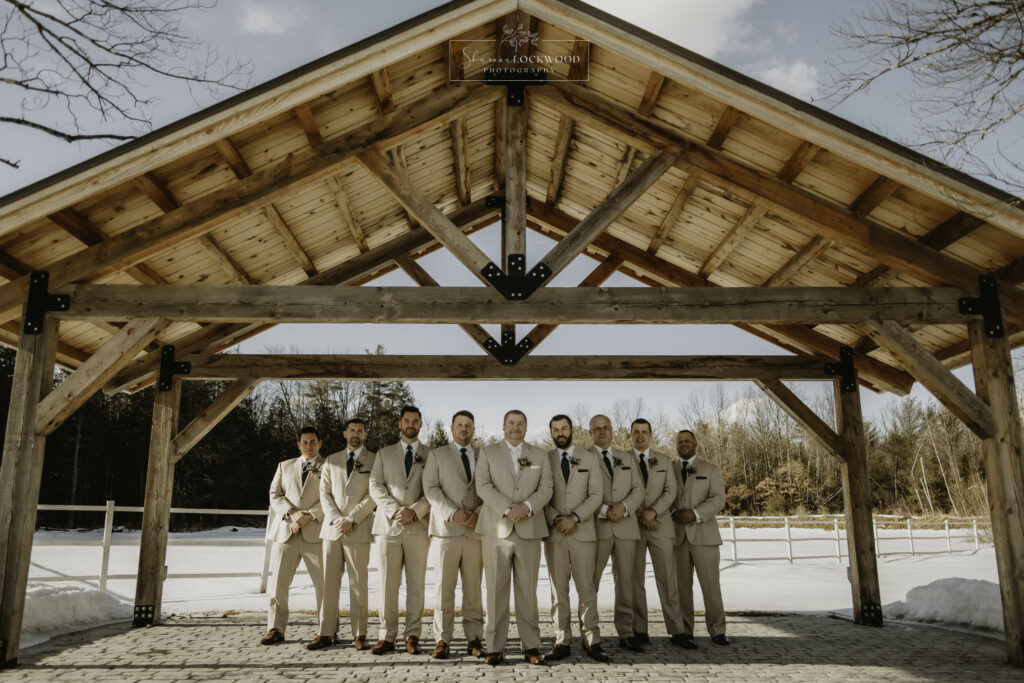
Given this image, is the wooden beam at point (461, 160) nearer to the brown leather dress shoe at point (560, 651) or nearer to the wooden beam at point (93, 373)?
the wooden beam at point (93, 373)

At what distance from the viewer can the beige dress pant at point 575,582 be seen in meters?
5.03

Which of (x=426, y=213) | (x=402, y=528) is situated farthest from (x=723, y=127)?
(x=402, y=528)

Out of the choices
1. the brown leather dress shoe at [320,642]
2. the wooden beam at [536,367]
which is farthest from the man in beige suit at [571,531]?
the wooden beam at [536,367]

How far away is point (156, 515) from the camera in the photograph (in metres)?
6.96

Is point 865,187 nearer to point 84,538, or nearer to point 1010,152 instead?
point 1010,152

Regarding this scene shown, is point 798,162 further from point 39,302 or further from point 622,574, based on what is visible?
point 39,302

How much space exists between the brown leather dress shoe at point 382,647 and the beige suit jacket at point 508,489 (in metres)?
1.16

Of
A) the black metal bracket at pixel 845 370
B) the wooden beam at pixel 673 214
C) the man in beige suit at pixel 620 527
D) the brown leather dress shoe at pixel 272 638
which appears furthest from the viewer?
the black metal bracket at pixel 845 370

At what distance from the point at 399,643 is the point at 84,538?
19104mm

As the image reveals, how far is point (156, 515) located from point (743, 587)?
7.90 m

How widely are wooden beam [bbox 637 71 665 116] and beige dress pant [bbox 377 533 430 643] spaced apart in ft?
12.8

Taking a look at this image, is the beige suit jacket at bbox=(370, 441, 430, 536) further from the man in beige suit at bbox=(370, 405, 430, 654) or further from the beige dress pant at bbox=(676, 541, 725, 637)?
the beige dress pant at bbox=(676, 541, 725, 637)

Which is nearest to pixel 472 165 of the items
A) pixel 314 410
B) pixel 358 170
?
pixel 358 170

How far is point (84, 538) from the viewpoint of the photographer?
20.2 meters
